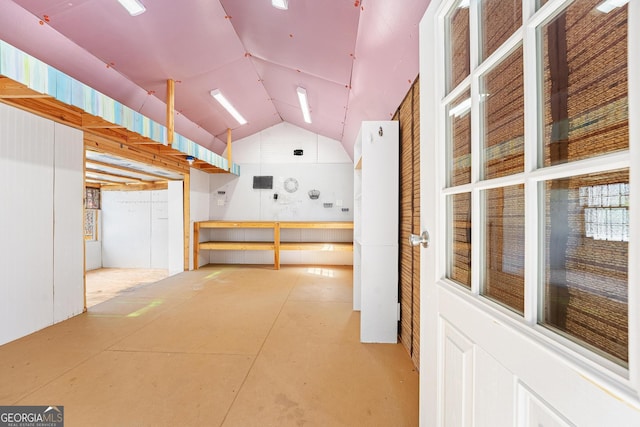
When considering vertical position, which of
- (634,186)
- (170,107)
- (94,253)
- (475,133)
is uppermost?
(170,107)

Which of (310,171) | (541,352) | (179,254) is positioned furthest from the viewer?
(310,171)

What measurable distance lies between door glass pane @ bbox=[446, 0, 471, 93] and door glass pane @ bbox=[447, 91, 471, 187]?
0.10 meters

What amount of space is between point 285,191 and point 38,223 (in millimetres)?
3686

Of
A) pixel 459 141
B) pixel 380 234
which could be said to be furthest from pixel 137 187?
pixel 459 141

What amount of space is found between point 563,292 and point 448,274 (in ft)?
1.24

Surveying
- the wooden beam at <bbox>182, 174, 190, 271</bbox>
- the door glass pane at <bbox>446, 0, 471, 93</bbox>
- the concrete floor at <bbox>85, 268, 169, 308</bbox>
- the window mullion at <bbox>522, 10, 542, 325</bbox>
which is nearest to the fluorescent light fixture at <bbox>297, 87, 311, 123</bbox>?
the wooden beam at <bbox>182, 174, 190, 271</bbox>

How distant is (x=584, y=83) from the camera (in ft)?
1.99

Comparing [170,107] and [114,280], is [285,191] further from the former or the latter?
[114,280]

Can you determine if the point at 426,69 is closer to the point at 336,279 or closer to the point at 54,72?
the point at 54,72

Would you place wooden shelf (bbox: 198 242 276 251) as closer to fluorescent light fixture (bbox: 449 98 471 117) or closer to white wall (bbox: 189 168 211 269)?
white wall (bbox: 189 168 211 269)

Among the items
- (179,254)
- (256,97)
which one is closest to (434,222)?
(256,97)

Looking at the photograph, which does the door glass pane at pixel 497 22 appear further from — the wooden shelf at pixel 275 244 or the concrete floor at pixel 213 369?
the wooden shelf at pixel 275 244

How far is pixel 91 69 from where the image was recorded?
2.47 meters

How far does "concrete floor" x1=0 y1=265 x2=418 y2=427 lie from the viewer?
1.44 meters
